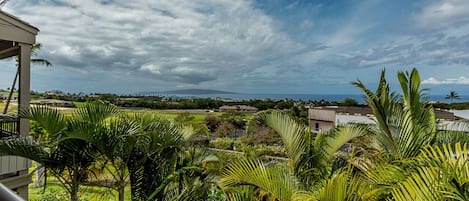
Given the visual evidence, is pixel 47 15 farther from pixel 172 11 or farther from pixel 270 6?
pixel 270 6

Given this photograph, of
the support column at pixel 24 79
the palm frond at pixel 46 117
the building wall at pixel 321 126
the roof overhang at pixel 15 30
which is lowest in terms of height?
the building wall at pixel 321 126

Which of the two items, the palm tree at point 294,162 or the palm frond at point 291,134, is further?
the palm frond at point 291,134

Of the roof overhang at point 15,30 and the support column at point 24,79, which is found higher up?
the roof overhang at point 15,30

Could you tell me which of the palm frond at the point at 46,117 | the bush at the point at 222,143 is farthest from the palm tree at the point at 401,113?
the bush at the point at 222,143

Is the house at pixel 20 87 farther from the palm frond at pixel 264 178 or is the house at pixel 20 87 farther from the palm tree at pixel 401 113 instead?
the palm tree at pixel 401 113

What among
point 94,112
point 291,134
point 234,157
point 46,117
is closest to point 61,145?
point 46,117

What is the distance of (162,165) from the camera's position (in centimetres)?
366

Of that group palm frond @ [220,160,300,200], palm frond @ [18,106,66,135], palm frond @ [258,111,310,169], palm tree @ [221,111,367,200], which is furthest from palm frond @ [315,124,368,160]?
palm frond @ [18,106,66,135]

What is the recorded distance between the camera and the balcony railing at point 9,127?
160 inches

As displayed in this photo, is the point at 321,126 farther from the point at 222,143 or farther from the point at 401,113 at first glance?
the point at 401,113

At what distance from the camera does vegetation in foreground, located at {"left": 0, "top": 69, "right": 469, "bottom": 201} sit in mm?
2607

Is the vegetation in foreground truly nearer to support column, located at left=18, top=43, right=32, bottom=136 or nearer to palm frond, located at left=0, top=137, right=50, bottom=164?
palm frond, located at left=0, top=137, right=50, bottom=164

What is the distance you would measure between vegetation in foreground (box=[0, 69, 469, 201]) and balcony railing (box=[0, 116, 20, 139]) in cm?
83

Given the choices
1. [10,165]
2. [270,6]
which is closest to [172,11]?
[270,6]
